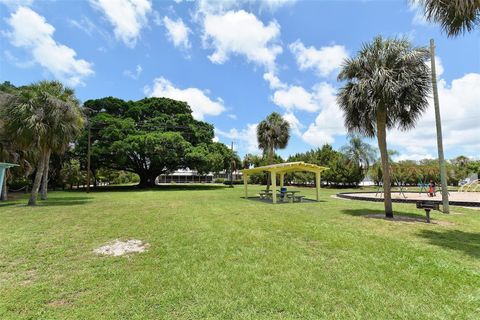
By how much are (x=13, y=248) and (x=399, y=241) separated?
29.2 feet

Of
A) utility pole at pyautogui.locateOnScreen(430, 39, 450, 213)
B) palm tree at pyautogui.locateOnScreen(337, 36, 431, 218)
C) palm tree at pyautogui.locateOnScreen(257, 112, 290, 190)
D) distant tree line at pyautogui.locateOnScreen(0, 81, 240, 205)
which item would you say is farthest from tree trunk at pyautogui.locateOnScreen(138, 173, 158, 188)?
utility pole at pyautogui.locateOnScreen(430, 39, 450, 213)

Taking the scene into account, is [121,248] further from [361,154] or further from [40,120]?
[361,154]

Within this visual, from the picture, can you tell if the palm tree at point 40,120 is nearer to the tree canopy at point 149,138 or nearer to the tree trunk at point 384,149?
the tree canopy at point 149,138

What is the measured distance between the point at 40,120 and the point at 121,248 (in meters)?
11.4

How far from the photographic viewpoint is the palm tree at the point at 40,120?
43.4ft

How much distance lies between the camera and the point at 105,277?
4277 mm

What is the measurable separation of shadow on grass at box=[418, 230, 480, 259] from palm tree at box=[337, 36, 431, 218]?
8.76 feet

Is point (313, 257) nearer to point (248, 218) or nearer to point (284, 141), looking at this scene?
point (248, 218)

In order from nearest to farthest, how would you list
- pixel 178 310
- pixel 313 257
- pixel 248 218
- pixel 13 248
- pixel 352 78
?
1. pixel 178 310
2. pixel 313 257
3. pixel 13 248
4. pixel 248 218
5. pixel 352 78

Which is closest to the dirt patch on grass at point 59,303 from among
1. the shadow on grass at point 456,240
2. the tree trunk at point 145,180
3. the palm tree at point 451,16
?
the shadow on grass at point 456,240

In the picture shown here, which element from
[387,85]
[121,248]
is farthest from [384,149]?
[121,248]

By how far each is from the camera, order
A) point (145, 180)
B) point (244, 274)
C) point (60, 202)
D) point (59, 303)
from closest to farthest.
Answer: point (59, 303), point (244, 274), point (60, 202), point (145, 180)

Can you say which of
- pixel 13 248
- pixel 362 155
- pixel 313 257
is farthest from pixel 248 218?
pixel 362 155

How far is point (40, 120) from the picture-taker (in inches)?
531
